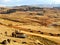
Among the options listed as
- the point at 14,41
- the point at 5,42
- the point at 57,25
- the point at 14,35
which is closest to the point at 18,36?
the point at 14,35

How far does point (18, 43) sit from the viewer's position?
86.3ft

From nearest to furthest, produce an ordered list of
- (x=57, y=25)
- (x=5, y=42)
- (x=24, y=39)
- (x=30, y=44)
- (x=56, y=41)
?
(x=5, y=42) → (x=30, y=44) → (x=24, y=39) → (x=56, y=41) → (x=57, y=25)

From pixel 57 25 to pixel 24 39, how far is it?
2542 centimetres

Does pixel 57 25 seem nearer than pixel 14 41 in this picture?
No

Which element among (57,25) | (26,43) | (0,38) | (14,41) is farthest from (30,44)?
(57,25)

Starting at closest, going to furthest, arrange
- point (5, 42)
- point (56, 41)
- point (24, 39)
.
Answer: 1. point (5, 42)
2. point (24, 39)
3. point (56, 41)

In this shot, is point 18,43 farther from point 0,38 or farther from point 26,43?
point 0,38

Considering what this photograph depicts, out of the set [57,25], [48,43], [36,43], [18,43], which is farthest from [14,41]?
[57,25]

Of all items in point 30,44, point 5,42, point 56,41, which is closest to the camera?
point 5,42

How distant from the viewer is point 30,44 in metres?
26.8

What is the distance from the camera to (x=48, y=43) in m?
29.2

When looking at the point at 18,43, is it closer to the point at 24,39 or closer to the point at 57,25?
the point at 24,39

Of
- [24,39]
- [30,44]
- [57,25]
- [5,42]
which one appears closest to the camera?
[5,42]

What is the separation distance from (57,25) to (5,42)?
98.7 feet
